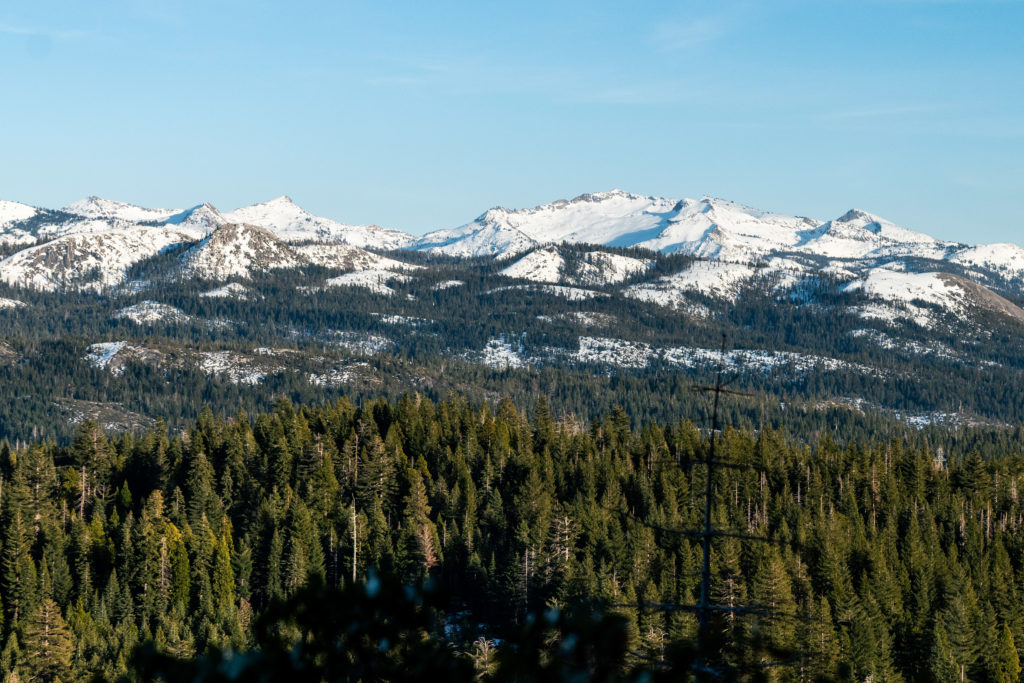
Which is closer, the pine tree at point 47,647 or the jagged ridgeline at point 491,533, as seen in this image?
the pine tree at point 47,647

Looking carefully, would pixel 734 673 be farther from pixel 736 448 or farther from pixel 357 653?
pixel 736 448

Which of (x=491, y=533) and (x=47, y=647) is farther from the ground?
(x=491, y=533)

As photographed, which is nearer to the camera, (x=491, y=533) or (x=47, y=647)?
(x=47, y=647)

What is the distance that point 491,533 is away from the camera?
13500cm

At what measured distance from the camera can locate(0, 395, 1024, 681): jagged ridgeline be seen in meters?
100

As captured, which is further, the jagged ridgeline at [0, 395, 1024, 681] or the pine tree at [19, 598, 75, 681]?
the jagged ridgeline at [0, 395, 1024, 681]

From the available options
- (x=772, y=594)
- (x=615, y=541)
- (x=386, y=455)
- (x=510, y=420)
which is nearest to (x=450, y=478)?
(x=386, y=455)

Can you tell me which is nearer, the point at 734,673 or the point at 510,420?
the point at 734,673

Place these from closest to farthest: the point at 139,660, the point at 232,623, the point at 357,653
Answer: the point at 139,660 → the point at 357,653 → the point at 232,623

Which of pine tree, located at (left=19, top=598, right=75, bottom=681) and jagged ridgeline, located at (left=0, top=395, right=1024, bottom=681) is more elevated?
jagged ridgeline, located at (left=0, top=395, right=1024, bottom=681)

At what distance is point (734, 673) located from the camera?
19.8 metres

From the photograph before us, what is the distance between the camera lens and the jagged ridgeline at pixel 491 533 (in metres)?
100

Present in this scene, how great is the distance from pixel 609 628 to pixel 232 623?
308 ft

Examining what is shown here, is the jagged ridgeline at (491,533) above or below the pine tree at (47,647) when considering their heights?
above
